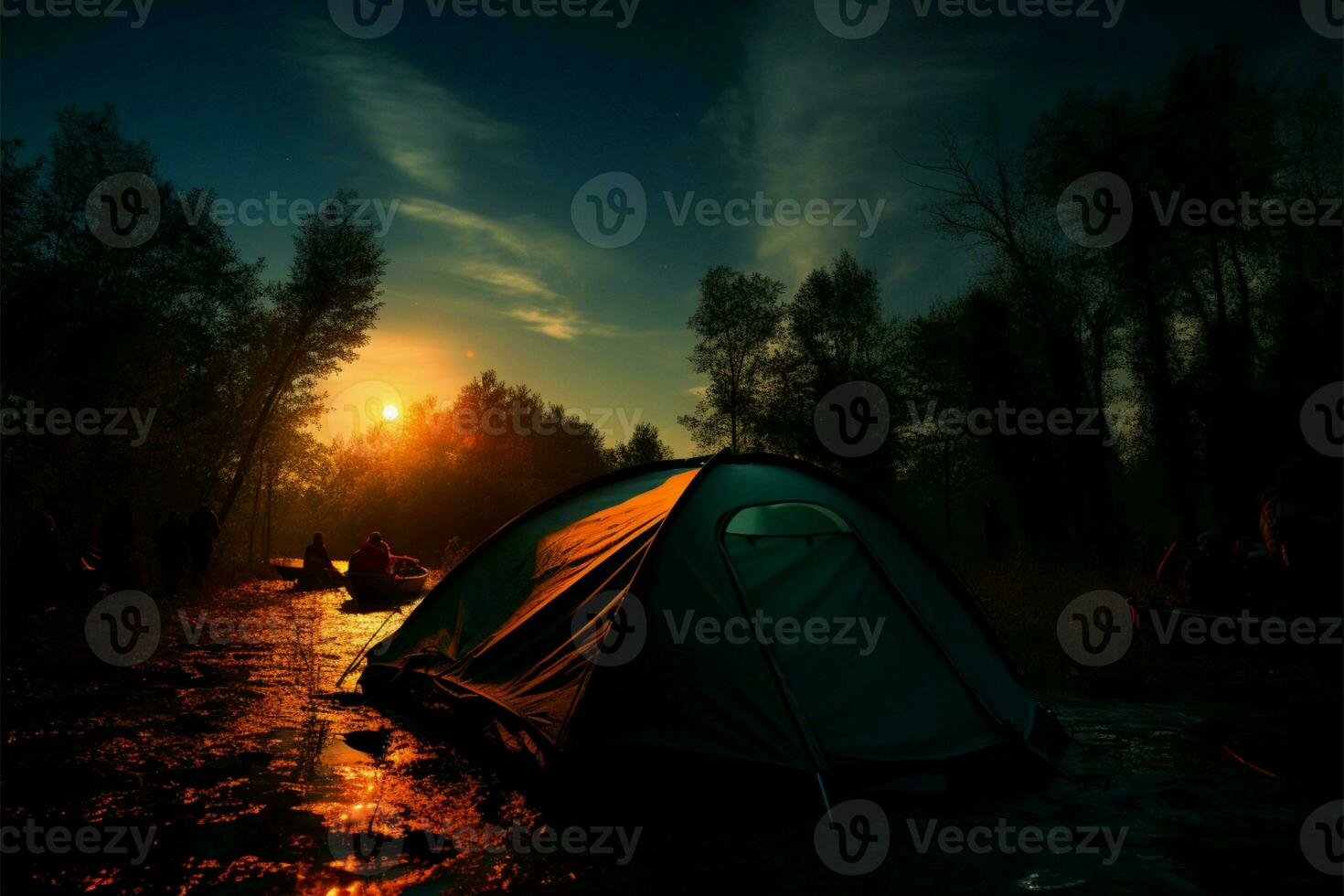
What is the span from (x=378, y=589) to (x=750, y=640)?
12030mm

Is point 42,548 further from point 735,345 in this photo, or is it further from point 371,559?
point 735,345

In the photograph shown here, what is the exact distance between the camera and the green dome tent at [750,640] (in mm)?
4312

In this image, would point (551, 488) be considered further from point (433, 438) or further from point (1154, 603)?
point (1154, 603)

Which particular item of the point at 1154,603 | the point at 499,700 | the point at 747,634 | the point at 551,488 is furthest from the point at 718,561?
the point at 551,488

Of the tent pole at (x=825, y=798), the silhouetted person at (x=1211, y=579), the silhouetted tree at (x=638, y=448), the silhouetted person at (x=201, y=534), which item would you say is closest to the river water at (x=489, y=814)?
the tent pole at (x=825, y=798)

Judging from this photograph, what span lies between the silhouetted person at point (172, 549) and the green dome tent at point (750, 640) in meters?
12.0

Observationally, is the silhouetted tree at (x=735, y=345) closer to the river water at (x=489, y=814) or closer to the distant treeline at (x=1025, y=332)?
the distant treeline at (x=1025, y=332)

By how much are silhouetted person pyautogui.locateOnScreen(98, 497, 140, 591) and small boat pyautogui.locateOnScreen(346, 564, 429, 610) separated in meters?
3.92

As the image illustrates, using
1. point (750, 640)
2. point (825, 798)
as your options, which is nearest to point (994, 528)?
point (750, 640)

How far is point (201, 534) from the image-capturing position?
16.6 meters

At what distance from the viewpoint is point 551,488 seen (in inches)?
1823

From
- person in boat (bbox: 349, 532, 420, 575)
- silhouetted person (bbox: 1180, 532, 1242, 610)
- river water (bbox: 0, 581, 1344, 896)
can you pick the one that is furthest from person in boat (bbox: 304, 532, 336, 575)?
silhouetted person (bbox: 1180, 532, 1242, 610)

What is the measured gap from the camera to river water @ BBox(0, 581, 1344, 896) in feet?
10.9

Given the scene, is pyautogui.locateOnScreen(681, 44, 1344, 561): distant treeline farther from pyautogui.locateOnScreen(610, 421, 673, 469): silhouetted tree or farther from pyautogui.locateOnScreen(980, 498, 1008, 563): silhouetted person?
pyautogui.locateOnScreen(610, 421, 673, 469): silhouetted tree
